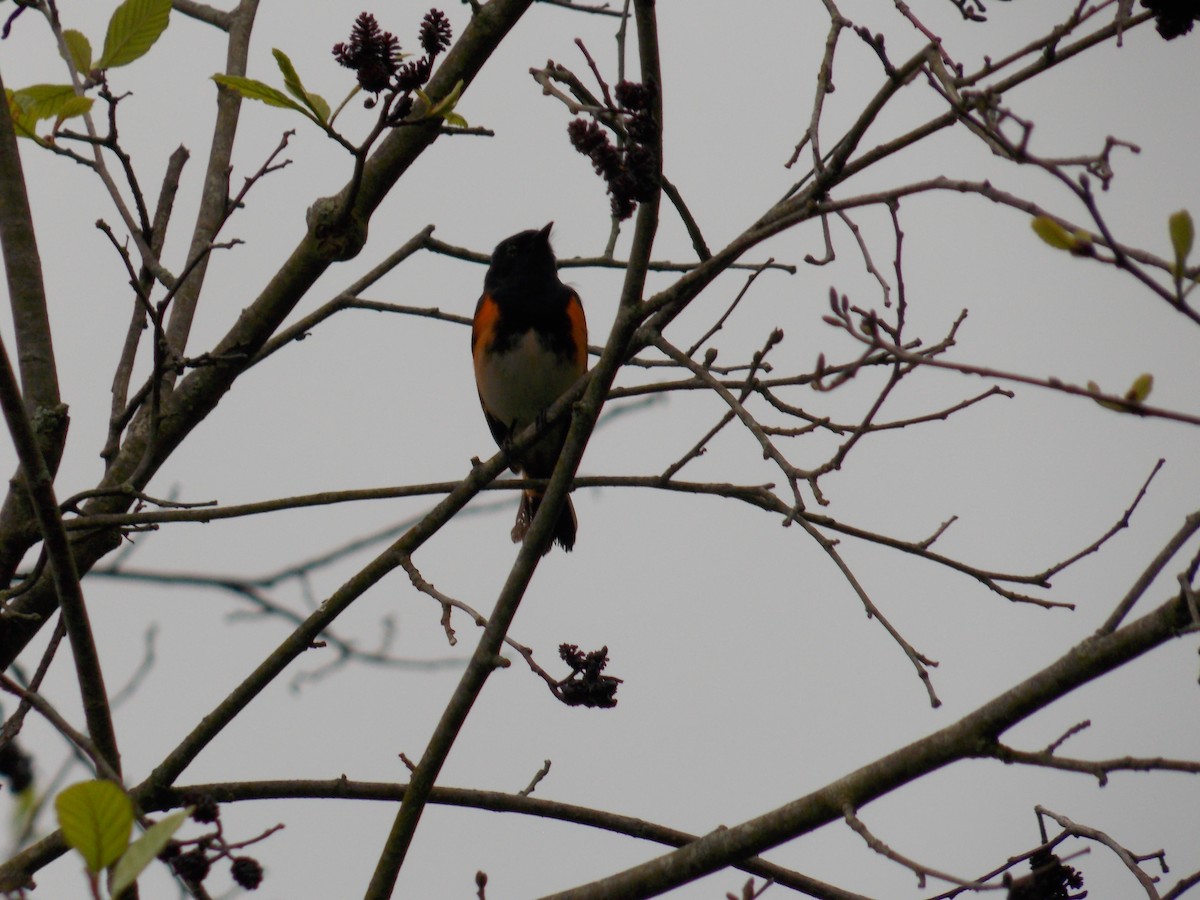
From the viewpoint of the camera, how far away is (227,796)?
315cm

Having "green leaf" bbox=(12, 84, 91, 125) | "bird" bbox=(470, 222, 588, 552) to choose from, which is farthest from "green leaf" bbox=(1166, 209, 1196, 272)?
"bird" bbox=(470, 222, 588, 552)

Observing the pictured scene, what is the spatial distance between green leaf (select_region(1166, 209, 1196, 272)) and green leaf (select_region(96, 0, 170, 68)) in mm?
2417

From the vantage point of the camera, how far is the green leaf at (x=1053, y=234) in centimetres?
177

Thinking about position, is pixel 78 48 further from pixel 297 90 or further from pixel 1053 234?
pixel 1053 234

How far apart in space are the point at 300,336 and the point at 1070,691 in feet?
8.09

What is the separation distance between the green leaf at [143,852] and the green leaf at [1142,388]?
1283 millimetres

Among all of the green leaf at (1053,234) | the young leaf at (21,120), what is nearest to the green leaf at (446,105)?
the young leaf at (21,120)

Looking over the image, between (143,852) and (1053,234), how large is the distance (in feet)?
4.42

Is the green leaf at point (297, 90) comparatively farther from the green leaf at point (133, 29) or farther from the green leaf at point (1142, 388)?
the green leaf at point (1142, 388)

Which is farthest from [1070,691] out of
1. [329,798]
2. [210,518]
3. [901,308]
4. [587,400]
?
[210,518]

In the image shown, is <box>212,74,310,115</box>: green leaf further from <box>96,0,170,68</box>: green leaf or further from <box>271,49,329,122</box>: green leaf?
<box>96,0,170,68</box>: green leaf

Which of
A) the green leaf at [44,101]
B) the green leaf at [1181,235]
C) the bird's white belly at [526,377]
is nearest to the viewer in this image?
the green leaf at [1181,235]

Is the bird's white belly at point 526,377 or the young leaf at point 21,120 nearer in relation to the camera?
the young leaf at point 21,120

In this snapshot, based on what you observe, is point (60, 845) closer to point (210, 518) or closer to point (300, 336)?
point (210, 518)
